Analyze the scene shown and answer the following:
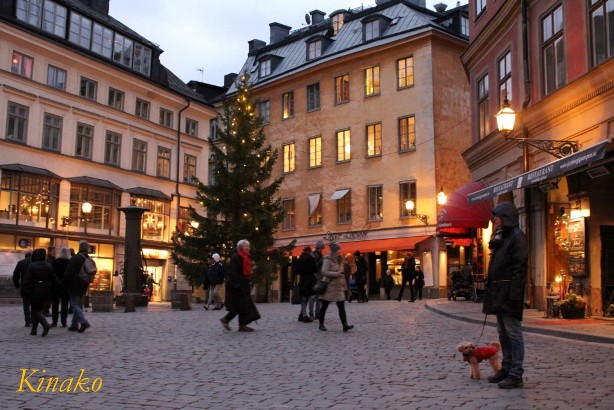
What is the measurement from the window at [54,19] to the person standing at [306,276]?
2605cm

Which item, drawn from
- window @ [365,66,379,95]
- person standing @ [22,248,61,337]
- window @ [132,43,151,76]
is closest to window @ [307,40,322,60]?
window @ [365,66,379,95]

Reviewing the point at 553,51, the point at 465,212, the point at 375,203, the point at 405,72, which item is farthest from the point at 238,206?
the point at 553,51

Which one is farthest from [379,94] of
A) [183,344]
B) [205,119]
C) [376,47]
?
[183,344]

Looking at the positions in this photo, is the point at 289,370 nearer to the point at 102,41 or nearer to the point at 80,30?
the point at 80,30

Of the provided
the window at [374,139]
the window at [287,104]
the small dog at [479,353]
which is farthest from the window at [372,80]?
the small dog at [479,353]

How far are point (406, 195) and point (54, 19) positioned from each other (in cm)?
2129

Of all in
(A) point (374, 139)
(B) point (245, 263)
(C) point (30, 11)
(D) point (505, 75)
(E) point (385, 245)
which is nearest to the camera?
(B) point (245, 263)

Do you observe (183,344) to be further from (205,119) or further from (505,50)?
(205,119)

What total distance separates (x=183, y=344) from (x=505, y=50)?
14550 millimetres

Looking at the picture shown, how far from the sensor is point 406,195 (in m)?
38.9

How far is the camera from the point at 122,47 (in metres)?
41.3

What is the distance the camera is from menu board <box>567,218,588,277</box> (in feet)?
52.2

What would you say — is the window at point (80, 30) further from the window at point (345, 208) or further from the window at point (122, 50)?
the window at point (345, 208)

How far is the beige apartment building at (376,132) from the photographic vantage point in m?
38.2
